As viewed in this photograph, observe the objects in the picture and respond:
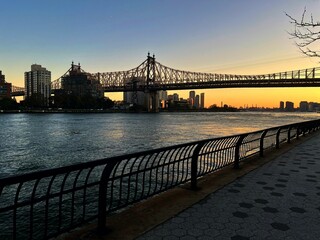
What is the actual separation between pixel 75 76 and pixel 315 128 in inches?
6497

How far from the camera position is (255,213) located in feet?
16.4

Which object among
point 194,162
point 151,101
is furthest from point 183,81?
point 194,162

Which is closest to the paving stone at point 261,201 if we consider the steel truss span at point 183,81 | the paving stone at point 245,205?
the paving stone at point 245,205

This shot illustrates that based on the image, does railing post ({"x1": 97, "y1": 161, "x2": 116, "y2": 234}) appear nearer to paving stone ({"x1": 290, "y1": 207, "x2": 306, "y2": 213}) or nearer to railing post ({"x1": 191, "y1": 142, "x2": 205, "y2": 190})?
railing post ({"x1": 191, "y1": 142, "x2": 205, "y2": 190})

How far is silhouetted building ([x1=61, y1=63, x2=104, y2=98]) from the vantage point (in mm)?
168750

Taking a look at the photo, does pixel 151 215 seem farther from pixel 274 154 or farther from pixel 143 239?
pixel 274 154

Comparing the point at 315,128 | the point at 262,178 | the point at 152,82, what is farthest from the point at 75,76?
the point at 262,178

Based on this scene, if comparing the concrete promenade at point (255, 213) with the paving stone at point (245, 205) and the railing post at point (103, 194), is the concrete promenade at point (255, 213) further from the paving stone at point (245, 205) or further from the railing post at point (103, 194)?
the railing post at point (103, 194)

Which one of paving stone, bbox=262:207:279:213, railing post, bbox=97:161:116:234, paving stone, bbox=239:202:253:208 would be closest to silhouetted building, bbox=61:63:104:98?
paving stone, bbox=239:202:253:208

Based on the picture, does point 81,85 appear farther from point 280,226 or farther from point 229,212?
point 280,226

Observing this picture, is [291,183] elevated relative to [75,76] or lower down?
lower down

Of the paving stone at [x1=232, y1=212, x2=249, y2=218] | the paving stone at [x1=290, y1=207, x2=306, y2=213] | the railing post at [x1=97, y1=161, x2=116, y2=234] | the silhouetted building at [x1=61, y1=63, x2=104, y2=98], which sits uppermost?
the silhouetted building at [x1=61, y1=63, x2=104, y2=98]

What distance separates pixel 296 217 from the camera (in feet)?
15.9

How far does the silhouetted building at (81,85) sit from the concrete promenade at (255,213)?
162966 millimetres
